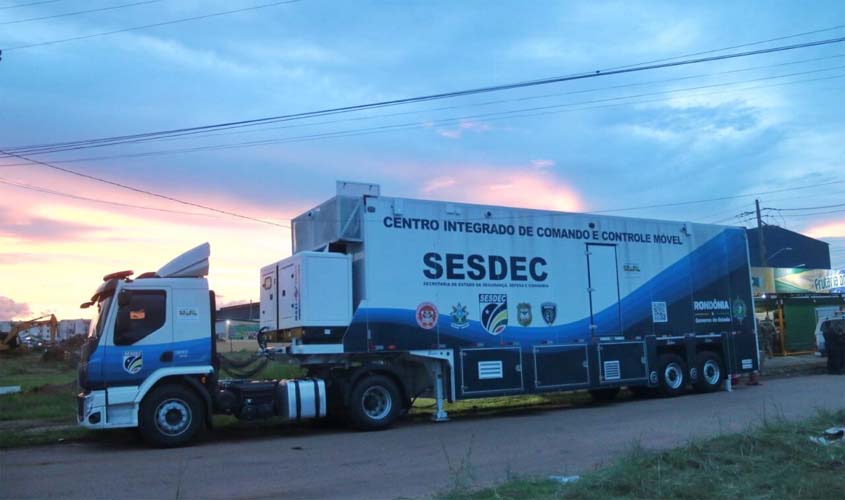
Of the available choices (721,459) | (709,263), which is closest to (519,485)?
(721,459)

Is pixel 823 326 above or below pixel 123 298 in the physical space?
below

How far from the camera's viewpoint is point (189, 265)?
12664 mm

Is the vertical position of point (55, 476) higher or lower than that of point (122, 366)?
lower

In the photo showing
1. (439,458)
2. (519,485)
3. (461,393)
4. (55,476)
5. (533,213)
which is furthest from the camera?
(533,213)

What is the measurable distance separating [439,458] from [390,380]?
392cm

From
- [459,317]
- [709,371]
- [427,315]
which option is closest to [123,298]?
[427,315]

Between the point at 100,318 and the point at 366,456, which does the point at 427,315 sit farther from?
the point at 100,318

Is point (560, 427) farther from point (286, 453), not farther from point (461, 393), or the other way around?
point (286, 453)

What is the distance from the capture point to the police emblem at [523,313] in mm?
15445

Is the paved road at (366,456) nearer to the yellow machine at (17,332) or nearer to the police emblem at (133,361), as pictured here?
the police emblem at (133,361)

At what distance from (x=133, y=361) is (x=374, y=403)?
4370 millimetres

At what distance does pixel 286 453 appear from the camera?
11023mm

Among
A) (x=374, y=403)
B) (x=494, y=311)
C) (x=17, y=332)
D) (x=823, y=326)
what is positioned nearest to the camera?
(x=374, y=403)

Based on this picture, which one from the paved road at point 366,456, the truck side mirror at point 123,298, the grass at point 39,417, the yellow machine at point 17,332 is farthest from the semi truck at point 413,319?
the yellow machine at point 17,332
